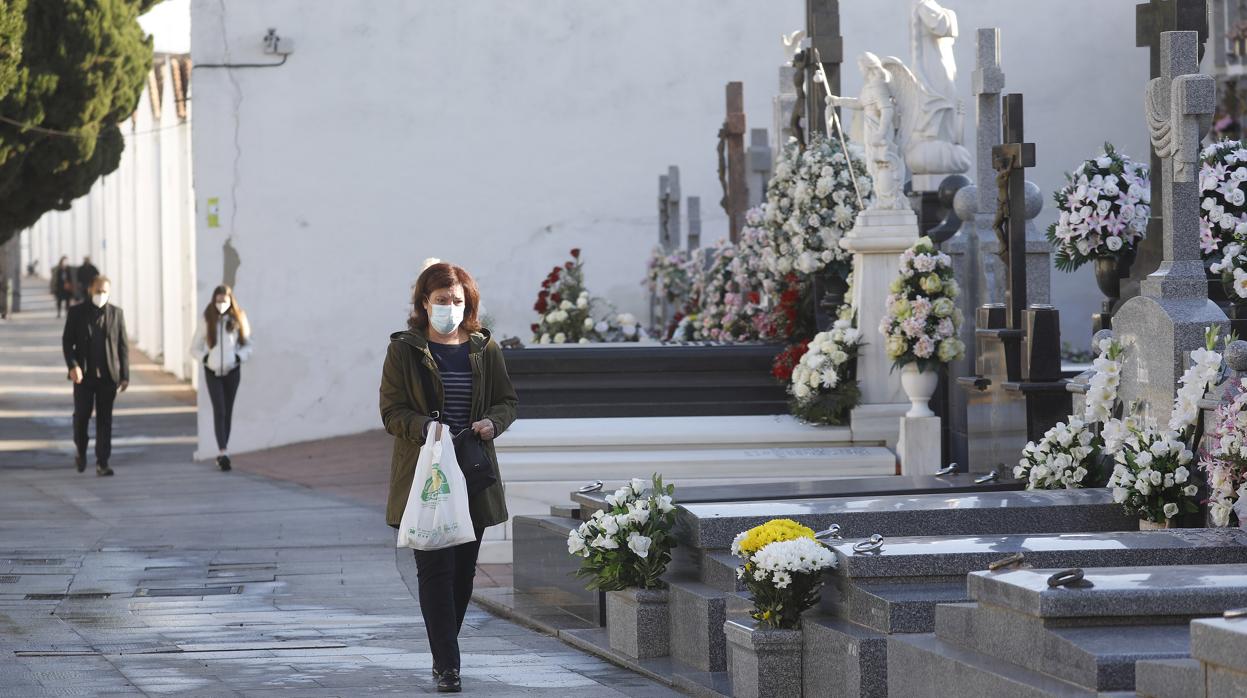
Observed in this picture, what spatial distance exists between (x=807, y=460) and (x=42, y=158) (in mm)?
11104

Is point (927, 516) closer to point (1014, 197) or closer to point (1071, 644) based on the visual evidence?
point (1071, 644)

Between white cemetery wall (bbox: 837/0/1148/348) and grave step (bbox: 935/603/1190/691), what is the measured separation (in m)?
15.8

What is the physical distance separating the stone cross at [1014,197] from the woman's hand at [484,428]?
11.8 ft

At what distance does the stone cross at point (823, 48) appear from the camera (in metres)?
13.8

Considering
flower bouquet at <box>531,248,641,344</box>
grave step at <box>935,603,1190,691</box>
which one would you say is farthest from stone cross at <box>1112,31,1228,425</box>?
flower bouquet at <box>531,248,641,344</box>

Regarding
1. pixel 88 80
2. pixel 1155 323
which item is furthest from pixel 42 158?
pixel 1155 323

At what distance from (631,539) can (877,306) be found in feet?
15.8

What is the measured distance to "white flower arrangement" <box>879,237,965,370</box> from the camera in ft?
33.3

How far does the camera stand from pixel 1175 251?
7270mm

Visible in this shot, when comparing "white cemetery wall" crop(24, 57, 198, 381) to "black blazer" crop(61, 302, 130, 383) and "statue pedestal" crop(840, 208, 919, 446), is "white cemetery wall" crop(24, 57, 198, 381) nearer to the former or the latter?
"black blazer" crop(61, 302, 130, 383)

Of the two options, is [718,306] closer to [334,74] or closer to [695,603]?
[334,74]

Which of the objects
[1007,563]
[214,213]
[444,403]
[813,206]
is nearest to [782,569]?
[1007,563]

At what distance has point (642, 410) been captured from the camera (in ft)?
40.7

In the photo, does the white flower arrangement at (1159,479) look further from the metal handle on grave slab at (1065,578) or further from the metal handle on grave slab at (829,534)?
the metal handle on grave slab at (1065,578)
